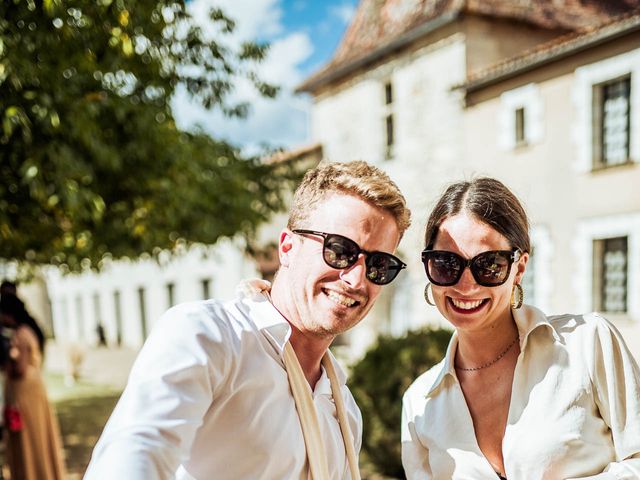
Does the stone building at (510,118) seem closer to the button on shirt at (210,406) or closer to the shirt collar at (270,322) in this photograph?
the shirt collar at (270,322)

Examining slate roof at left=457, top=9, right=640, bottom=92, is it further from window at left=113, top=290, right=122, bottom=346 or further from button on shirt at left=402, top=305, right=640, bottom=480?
window at left=113, top=290, right=122, bottom=346

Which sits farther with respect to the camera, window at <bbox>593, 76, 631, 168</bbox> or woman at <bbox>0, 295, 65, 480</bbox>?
window at <bbox>593, 76, 631, 168</bbox>

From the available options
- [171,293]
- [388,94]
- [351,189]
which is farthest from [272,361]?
[171,293]

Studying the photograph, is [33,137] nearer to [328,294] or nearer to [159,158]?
[159,158]

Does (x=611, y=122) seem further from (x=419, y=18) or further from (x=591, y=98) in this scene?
(x=419, y=18)

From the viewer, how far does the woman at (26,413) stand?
5.34 metres

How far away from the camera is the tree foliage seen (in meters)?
5.79

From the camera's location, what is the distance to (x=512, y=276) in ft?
6.31

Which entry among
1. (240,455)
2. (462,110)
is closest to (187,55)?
(240,455)

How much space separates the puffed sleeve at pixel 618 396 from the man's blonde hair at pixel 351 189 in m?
0.73

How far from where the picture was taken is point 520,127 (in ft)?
39.6

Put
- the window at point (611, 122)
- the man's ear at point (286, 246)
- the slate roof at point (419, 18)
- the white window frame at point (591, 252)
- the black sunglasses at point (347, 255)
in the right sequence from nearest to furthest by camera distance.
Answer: the black sunglasses at point (347, 255), the man's ear at point (286, 246), the white window frame at point (591, 252), the window at point (611, 122), the slate roof at point (419, 18)

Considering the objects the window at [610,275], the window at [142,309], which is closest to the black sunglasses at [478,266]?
the window at [610,275]

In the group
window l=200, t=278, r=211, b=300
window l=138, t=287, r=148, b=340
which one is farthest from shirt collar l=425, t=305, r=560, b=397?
window l=138, t=287, r=148, b=340
